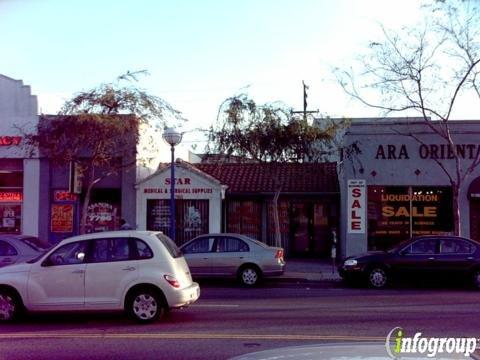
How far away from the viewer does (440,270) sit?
16391 millimetres

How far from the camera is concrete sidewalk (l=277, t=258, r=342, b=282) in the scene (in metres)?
18.2

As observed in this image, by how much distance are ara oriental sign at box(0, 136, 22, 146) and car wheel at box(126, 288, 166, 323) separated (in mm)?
13154

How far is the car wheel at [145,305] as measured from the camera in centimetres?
1048

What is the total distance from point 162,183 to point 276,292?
28.3 ft

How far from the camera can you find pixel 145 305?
10492mm

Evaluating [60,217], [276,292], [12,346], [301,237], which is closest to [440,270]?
[276,292]

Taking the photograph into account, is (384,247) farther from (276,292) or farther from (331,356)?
(331,356)

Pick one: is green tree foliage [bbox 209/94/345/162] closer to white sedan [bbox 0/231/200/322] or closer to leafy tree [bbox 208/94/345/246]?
leafy tree [bbox 208/94/345/246]

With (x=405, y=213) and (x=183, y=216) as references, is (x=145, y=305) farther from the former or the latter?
(x=405, y=213)

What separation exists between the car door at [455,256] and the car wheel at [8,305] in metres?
10.8

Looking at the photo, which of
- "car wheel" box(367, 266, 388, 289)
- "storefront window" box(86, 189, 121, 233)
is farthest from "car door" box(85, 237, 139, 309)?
"storefront window" box(86, 189, 121, 233)

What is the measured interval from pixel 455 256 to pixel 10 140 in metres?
15.2

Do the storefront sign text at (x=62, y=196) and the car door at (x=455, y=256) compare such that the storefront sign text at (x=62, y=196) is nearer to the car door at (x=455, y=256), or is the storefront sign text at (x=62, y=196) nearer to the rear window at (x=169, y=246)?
the rear window at (x=169, y=246)

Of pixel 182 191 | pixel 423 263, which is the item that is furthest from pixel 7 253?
pixel 423 263
